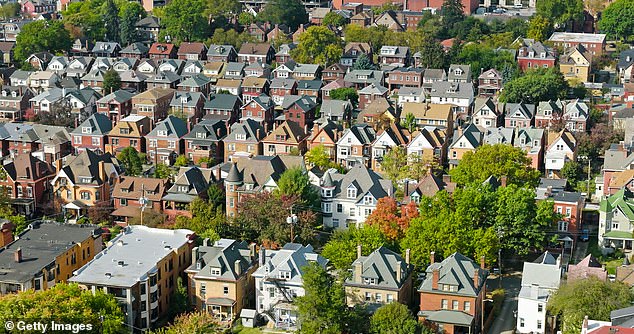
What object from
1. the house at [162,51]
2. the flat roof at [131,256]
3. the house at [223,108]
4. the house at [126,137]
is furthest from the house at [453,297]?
the house at [162,51]

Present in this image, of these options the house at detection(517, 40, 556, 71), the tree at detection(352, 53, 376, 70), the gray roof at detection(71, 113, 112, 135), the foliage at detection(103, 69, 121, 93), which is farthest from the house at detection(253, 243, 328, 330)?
the house at detection(517, 40, 556, 71)

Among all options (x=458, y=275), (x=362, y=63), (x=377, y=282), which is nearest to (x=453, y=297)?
(x=458, y=275)

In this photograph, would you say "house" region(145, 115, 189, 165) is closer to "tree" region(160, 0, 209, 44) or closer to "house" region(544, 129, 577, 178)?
"house" region(544, 129, 577, 178)

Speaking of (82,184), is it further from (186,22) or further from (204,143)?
(186,22)

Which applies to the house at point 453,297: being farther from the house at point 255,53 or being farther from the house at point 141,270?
the house at point 255,53

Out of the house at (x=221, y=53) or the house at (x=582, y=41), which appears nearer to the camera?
the house at (x=582, y=41)

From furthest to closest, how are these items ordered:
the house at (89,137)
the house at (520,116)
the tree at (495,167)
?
the house at (520,116) < the house at (89,137) < the tree at (495,167)
